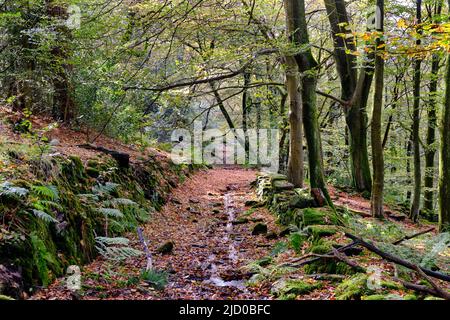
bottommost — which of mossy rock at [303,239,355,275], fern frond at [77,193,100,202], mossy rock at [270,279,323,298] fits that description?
mossy rock at [270,279,323,298]

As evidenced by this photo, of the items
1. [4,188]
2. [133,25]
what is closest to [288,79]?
[133,25]

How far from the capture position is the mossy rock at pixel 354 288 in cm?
372

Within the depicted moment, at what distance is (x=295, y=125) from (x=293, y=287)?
21.6 feet

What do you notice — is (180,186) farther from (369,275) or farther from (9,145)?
(369,275)

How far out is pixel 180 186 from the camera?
43.6 ft

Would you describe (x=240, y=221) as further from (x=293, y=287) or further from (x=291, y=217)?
(x=293, y=287)

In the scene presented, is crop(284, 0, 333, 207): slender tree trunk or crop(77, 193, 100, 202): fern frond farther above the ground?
crop(284, 0, 333, 207): slender tree trunk

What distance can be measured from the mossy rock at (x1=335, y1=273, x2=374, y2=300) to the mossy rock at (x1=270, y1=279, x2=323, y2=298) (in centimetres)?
31

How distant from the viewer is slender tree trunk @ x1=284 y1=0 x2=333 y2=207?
26.5 ft

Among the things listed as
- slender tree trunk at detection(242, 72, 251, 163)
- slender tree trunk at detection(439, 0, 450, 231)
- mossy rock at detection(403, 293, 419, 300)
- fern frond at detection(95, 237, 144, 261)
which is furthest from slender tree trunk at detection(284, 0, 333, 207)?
slender tree trunk at detection(242, 72, 251, 163)

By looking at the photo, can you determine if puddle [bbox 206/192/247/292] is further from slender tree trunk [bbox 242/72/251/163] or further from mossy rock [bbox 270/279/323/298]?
slender tree trunk [bbox 242/72/251/163]

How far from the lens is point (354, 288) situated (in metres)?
3.84

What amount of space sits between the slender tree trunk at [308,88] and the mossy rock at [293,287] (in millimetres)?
3701

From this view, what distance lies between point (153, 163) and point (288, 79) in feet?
16.5
